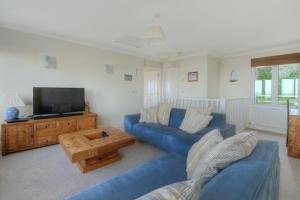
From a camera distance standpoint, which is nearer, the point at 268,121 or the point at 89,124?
the point at 89,124

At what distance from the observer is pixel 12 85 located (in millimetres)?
3123

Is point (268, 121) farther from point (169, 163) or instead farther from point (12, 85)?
point (12, 85)

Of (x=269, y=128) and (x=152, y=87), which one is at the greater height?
(x=152, y=87)

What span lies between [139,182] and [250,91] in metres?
4.76

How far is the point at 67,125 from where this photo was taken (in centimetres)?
339

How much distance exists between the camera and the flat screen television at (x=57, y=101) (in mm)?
3260

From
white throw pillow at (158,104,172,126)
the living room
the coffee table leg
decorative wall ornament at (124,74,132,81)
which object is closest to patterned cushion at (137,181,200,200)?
the living room

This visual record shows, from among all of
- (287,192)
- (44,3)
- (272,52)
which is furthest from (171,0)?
(272,52)

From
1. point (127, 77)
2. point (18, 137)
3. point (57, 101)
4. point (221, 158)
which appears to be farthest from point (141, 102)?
point (221, 158)

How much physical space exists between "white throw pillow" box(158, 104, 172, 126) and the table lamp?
272 centimetres

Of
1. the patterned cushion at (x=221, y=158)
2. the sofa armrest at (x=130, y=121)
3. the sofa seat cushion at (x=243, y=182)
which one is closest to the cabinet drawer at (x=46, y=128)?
the sofa armrest at (x=130, y=121)

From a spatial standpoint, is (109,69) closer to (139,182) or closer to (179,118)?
(179,118)

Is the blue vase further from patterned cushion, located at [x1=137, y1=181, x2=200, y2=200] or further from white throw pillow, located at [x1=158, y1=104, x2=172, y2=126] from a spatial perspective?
patterned cushion, located at [x1=137, y1=181, x2=200, y2=200]

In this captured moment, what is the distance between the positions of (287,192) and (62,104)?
161 inches
